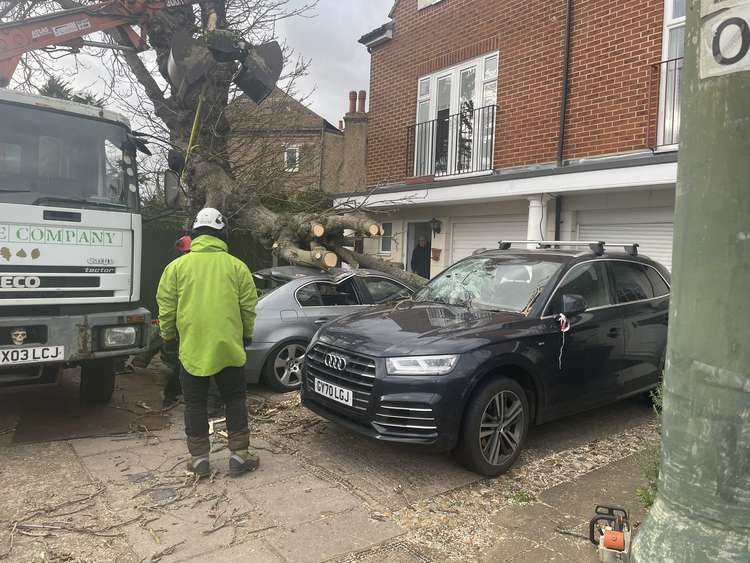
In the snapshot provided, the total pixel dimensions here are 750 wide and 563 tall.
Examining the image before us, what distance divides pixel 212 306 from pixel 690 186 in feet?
10.4

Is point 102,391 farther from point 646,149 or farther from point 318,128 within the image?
point 318,128

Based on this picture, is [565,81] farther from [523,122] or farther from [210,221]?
[210,221]

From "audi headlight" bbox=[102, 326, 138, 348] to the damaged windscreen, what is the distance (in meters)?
2.59

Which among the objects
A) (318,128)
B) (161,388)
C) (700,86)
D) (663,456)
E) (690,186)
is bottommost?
(161,388)

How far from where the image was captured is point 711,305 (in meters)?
1.81

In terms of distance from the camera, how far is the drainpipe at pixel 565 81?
9219mm

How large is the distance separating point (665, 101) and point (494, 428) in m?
6.05

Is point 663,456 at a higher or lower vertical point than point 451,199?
lower

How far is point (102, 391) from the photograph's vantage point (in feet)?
19.2

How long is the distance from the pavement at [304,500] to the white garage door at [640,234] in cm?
389

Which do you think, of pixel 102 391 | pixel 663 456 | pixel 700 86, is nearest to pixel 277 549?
pixel 663 456

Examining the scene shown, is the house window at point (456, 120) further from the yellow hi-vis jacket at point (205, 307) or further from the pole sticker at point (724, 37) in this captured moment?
the pole sticker at point (724, 37)

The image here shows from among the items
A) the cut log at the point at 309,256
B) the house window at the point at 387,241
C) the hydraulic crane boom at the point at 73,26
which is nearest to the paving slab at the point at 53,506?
the hydraulic crane boom at the point at 73,26

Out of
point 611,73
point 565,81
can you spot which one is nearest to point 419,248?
point 565,81
